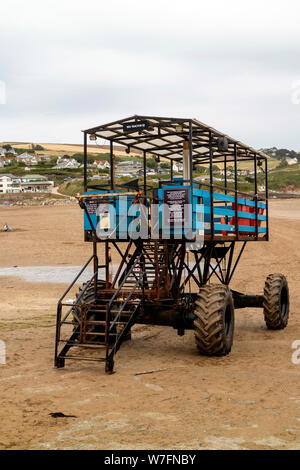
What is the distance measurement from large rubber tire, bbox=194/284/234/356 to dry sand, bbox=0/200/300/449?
22 centimetres

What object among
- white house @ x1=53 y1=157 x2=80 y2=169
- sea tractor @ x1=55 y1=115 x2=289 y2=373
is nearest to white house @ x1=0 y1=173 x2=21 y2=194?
white house @ x1=53 y1=157 x2=80 y2=169

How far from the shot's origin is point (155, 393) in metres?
7.47

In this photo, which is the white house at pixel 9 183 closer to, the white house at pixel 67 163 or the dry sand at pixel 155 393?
the white house at pixel 67 163

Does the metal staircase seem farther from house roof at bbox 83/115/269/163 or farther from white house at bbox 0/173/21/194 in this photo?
white house at bbox 0/173/21/194

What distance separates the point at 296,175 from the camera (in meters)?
98.7

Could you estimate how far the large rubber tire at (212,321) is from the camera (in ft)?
29.6

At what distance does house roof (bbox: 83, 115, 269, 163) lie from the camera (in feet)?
33.5

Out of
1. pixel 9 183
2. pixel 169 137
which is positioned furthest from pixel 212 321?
pixel 9 183

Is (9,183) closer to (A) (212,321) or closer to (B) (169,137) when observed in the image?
(B) (169,137)

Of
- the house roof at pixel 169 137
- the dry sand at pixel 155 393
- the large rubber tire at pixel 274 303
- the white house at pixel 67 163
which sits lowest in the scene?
the dry sand at pixel 155 393

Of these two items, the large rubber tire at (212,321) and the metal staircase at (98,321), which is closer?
the metal staircase at (98,321)

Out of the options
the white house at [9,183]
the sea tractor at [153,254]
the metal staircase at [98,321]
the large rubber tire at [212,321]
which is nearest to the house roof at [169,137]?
the sea tractor at [153,254]

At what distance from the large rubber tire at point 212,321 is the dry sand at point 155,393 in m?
0.22
